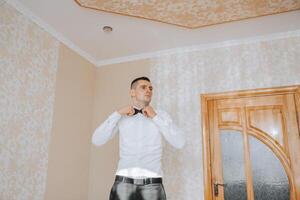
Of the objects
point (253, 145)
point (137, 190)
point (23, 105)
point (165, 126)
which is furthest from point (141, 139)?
point (253, 145)

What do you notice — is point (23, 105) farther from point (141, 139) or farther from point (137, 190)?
point (137, 190)

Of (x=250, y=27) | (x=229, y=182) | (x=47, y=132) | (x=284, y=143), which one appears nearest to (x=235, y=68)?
(x=250, y=27)

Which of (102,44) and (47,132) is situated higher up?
(102,44)

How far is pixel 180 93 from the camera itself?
10.2ft

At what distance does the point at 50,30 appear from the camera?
9.23 feet

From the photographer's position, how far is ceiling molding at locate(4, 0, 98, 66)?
7.99 ft

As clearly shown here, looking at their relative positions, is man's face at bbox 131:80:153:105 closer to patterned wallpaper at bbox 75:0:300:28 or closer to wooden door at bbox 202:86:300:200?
patterned wallpaper at bbox 75:0:300:28

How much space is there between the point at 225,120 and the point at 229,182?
0.61 meters

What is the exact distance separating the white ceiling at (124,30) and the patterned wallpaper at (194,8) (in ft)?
0.37

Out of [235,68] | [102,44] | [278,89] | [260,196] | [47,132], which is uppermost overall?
[102,44]

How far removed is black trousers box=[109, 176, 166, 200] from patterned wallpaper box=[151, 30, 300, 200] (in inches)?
36.6

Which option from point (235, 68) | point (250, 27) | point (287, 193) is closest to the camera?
→ point (287, 193)

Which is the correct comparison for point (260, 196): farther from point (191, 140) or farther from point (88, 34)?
point (88, 34)

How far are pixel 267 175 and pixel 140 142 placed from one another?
4.49ft
